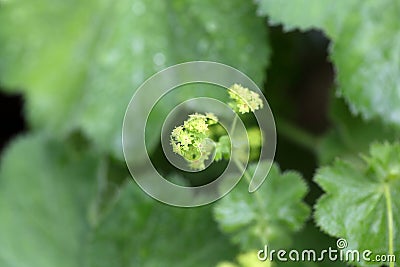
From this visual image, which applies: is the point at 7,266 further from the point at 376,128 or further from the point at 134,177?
the point at 376,128

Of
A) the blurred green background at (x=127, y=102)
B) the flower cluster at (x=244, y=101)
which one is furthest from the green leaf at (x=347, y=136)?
the flower cluster at (x=244, y=101)

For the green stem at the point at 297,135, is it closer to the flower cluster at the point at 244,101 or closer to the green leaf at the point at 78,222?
the green leaf at the point at 78,222

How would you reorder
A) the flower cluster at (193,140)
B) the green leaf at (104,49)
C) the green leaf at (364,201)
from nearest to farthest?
the flower cluster at (193,140)
the green leaf at (364,201)
the green leaf at (104,49)

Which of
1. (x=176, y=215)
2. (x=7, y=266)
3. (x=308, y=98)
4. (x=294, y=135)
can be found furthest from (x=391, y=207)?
(x=308, y=98)

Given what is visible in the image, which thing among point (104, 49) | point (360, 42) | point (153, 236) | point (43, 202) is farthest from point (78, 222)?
point (360, 42)

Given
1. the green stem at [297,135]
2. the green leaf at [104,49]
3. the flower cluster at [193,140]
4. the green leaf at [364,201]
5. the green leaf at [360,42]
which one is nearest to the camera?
the flower cluster at [193,140]

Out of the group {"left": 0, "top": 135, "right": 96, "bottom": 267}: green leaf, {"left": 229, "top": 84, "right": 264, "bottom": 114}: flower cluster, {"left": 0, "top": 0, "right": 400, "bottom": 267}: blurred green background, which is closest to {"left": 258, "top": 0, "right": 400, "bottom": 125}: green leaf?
{"left": 0, "top": 0, "right": 400, "bottom": 267}: blurred green background

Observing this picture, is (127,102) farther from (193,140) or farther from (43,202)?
(193,140)

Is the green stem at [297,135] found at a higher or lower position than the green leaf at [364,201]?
higher
